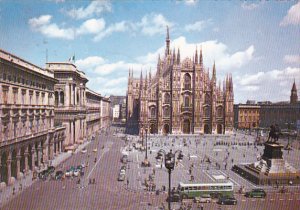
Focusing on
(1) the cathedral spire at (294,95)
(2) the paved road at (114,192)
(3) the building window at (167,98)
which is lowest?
(2) the paved road at (114,192)

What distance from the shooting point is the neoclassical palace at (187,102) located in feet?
318

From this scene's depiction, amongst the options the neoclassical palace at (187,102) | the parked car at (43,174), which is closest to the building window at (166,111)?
the neoclassical palace at (187,102)

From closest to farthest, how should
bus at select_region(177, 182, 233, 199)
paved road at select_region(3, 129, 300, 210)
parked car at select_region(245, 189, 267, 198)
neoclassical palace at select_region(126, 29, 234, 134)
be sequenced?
paved road at select_region(3, 129, 300, 210)
bus at select_region(177, 182, 233, 199)
parked car at select_region(245, 189, 267, 198)
neoclassical palace at select_region(126, 29, 234, 134)

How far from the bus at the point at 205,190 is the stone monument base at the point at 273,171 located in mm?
7766

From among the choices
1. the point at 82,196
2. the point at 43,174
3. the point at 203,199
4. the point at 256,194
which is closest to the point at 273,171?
the point at 256,194

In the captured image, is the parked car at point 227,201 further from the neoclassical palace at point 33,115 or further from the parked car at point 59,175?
the neoclassical palace at point 33,115

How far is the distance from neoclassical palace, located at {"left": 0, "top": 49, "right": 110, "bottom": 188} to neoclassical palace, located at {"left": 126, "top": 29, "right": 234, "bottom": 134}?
111 ft

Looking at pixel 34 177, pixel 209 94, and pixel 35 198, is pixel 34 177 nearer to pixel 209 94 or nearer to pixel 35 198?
pixel 35 198

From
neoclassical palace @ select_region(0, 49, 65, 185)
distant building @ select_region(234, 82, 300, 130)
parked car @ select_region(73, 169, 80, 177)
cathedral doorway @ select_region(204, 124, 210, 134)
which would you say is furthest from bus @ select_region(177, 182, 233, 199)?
distant building @ select_region(234, 82, 300, 130)

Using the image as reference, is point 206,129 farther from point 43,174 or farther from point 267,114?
point 43,174

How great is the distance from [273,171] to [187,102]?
62.8 meters

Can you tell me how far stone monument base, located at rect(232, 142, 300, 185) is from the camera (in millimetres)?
36912

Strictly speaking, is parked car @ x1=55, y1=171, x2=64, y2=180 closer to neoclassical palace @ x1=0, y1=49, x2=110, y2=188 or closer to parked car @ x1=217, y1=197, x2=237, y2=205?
neoclassical palace @ x1=0, y1=49, x2=110, y2=188

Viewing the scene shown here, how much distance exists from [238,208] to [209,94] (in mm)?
74389
